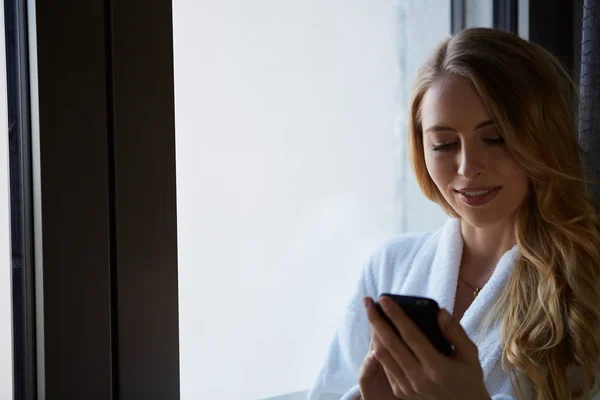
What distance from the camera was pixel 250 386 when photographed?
4.26 feet

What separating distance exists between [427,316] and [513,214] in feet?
1.90

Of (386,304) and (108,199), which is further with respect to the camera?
(108,199)

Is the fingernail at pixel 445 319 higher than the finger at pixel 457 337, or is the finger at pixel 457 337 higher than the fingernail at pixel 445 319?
the fingernail at pixel 445 319

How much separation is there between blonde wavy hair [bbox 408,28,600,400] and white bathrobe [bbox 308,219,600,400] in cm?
3

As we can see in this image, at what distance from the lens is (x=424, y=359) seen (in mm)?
885

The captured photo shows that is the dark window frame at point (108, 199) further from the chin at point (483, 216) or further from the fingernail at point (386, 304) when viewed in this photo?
the chin at point (483, 216)

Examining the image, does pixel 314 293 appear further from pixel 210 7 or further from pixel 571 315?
pixel 210 7

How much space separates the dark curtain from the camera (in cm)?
140

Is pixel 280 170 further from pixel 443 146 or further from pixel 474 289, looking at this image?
pixel 474 289

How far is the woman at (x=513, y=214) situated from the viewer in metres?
1.18

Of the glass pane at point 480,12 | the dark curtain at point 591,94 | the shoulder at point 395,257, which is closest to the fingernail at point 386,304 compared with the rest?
the shoulder at point 395,257

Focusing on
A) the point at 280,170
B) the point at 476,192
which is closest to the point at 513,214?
the point at 476,192

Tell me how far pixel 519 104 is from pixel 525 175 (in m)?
0.16

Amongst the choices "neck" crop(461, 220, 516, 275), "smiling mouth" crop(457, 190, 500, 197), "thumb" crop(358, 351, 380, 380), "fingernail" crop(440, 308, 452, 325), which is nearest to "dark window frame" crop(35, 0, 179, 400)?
"thumb" crop(358, 351, 380, 380)
